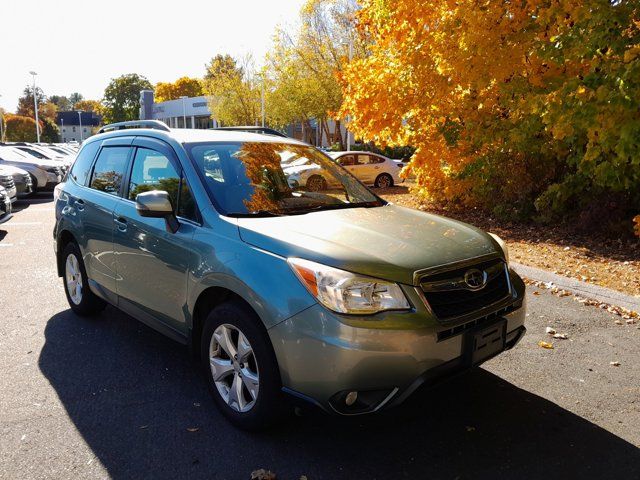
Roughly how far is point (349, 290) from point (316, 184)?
1640 millimetres

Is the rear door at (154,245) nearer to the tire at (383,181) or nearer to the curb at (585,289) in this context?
the curb at (585,289)

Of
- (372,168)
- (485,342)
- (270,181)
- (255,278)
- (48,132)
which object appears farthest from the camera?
(48,132)

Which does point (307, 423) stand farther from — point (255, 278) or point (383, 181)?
point (383, 181)

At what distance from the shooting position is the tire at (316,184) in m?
4.18

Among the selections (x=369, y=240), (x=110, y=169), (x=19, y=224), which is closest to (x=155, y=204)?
(x=369, y=240)

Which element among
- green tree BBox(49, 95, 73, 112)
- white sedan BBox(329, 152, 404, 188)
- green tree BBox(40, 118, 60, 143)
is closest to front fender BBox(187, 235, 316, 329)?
white sedan BBox(329, 152, 404, 188)

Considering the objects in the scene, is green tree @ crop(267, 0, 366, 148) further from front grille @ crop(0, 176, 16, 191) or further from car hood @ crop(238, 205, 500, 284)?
car hood @ crop(238, 205, 500, 284)

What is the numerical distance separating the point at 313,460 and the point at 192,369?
153cm

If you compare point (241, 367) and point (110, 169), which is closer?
point (241, 367)

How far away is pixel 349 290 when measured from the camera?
277 cm

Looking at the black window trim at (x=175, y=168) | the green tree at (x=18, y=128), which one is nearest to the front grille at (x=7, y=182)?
the black window trim at (x=175, y=168)

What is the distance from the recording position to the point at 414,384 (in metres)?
2.78

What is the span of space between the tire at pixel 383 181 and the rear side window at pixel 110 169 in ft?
55.3

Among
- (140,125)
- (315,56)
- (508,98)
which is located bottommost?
(140,125)
